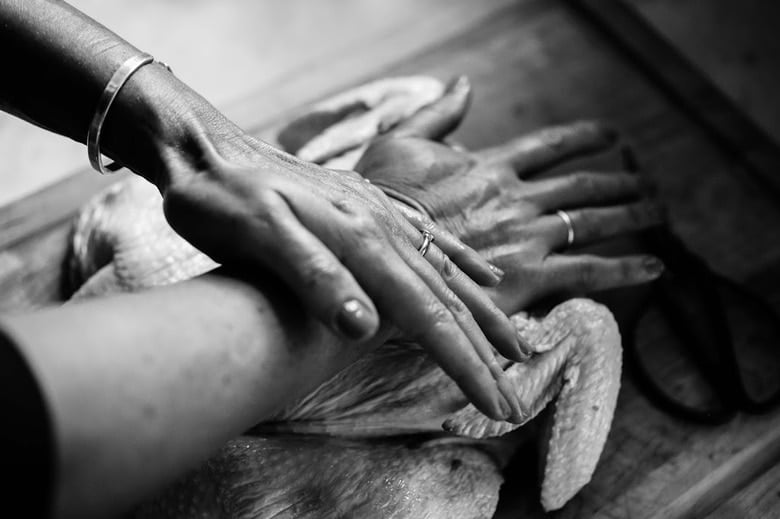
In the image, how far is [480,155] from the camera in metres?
1.33

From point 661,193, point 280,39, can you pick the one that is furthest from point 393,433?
point 280,39

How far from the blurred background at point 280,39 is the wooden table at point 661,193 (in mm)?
156

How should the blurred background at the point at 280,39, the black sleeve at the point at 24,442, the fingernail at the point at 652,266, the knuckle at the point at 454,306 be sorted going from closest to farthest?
the black sleeve at the point at 24,442 < the knuckle at the point at 454,306 < the fingernail at the point at 652,266 < the blurred background at the point at 280,39

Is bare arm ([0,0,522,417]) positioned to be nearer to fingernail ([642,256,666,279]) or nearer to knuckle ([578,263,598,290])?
knuckle ([578,263,598,290])

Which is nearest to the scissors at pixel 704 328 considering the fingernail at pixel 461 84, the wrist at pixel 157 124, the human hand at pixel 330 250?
the fingernail at pixel 461 84

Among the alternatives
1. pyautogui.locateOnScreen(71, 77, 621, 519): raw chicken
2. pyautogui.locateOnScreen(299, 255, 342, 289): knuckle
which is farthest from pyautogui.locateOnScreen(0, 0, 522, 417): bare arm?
A: pyautogui.locateOnScreen(71, 77, 621, 519): raw chicken

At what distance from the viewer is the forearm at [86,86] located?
960 mm

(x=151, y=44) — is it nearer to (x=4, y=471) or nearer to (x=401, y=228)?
(x=401, y=228)

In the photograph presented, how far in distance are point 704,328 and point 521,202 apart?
15.3 inches

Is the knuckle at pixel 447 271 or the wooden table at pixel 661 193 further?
the wooden table at pixel 661 193

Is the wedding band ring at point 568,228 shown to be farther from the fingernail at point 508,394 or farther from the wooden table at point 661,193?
the fingernail at point 508,394

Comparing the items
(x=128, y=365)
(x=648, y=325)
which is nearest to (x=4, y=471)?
(x=128, y=365)

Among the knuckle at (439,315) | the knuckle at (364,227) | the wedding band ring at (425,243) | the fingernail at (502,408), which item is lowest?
the fingernail at (502,408)

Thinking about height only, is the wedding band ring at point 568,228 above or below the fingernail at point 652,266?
above
